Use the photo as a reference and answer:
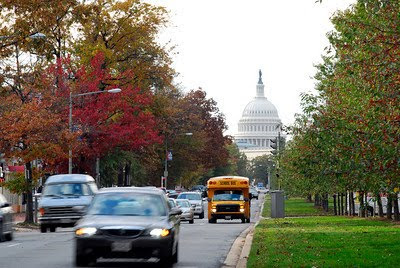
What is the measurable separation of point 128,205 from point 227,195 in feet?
124

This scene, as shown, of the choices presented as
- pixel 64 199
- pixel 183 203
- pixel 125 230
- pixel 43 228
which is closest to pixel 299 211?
pixel 183 203

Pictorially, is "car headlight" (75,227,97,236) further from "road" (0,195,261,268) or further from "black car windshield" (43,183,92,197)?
"black car windshield" (43,183,92,197)

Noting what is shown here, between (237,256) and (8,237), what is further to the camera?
(8,237)

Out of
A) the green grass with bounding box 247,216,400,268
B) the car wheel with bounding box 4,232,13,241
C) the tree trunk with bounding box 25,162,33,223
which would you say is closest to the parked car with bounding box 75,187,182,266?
the green grass with bounding box 247,216,400,268

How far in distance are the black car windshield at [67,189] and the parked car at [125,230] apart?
17.6m

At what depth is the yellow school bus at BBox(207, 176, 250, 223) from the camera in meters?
58.1

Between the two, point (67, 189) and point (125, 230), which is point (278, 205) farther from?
point (125, 230)

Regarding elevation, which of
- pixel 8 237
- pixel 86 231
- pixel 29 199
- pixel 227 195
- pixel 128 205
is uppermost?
pixel 227 195

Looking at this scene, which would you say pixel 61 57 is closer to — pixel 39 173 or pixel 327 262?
pixel 39 173

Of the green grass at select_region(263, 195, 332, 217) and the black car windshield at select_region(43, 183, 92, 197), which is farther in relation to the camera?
the green grass at select_region(263, 195, 332, 217)

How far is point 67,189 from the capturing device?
3894 cm

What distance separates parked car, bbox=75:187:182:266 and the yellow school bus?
121 ft

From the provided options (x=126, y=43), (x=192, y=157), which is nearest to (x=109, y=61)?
(x=126, y=43)

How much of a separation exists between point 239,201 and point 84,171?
1280cm
